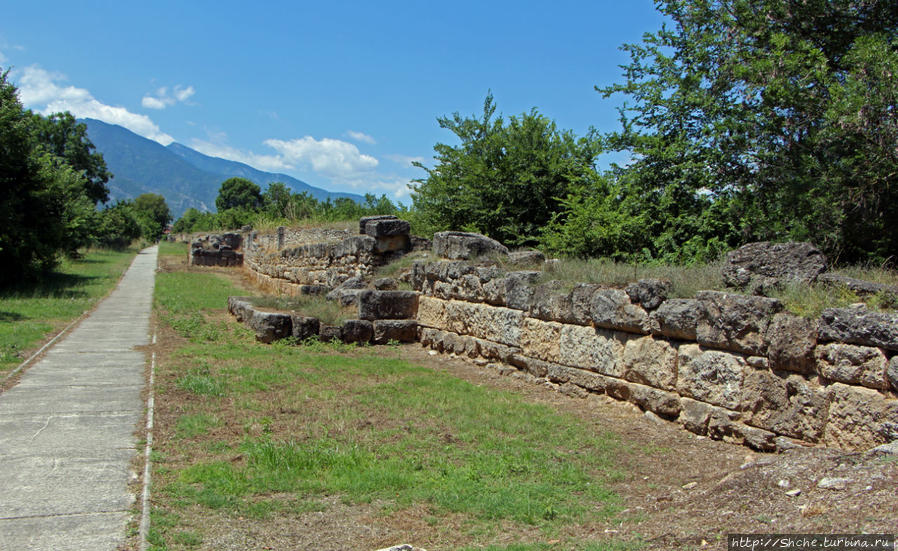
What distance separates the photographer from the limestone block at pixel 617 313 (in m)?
7.07

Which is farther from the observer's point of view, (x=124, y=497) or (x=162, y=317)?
(x=162, y=317)

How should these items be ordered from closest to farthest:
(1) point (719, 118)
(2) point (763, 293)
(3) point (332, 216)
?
1. (2) point (763, 293)
2. (1) point (719, 118)
3. (3) point (332, 216)

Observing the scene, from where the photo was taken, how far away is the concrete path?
3900mm

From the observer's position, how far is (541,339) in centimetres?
872

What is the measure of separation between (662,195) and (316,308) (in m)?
6.68

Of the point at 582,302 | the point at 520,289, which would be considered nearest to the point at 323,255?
the point at 520,289

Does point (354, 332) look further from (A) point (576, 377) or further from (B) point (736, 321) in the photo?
(B) point (736, 321)

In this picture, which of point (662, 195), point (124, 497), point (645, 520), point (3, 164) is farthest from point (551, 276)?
point (3, 164)

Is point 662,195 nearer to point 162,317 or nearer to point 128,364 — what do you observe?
point 128,364

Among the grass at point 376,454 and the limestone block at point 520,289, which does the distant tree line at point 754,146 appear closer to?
the limestone block at point 520,289

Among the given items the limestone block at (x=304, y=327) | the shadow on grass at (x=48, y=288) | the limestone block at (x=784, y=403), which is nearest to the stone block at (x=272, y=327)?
the limestone block at (x=304, y=327)

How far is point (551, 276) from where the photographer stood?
896 cm

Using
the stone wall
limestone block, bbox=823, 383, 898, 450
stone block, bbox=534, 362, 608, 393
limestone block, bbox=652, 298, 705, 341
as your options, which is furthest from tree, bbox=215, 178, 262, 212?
limestone block, bbox=823, 383, 898, 450

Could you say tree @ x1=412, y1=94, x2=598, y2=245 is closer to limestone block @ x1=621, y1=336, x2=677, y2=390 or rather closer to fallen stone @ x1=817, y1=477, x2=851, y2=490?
limestone block @ x1=621, y1=336, x2=677, y2=390
